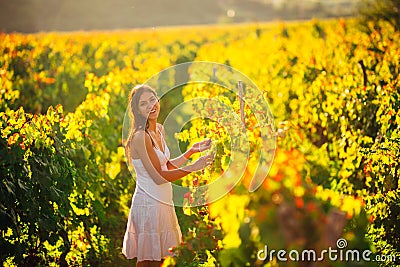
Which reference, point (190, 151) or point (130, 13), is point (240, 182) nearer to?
point (190, 151)

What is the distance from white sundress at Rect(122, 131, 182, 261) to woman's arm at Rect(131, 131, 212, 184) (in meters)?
0.06

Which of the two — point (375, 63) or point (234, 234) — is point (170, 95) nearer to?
point (375, 63)

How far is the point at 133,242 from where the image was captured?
385cm

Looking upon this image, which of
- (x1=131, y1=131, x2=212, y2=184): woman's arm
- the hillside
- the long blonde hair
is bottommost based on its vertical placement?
(x1=131, y1=131, x2=212, y2=184): woman's arm

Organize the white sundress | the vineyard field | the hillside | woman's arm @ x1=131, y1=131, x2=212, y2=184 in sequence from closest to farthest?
the vineyard field < woman's arm @ x1=131, y1=131, x2=212, y2=184 < the white sundress < the hillside

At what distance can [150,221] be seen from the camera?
3807 millimetres

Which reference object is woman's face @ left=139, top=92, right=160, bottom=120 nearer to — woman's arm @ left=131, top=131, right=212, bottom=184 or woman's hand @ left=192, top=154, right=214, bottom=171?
woman's arm @ left=131, top=131, right=212, bottom=184

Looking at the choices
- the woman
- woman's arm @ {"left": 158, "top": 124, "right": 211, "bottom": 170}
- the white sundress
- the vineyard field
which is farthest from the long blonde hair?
the vineyard field

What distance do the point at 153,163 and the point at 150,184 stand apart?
0.17 m

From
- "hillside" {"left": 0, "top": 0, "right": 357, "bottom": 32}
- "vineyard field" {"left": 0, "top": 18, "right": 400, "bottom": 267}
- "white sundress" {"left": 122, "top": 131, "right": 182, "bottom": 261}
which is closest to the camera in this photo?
"vineyard field" {"left": 0, "top": 18, "right": 400, "bottom": 267}

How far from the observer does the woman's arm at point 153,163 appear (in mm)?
3686

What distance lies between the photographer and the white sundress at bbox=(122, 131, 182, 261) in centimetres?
379

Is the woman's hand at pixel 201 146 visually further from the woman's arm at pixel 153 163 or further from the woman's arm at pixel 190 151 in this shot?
the woman's arm at pixel 153 163

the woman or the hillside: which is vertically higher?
the hillside
